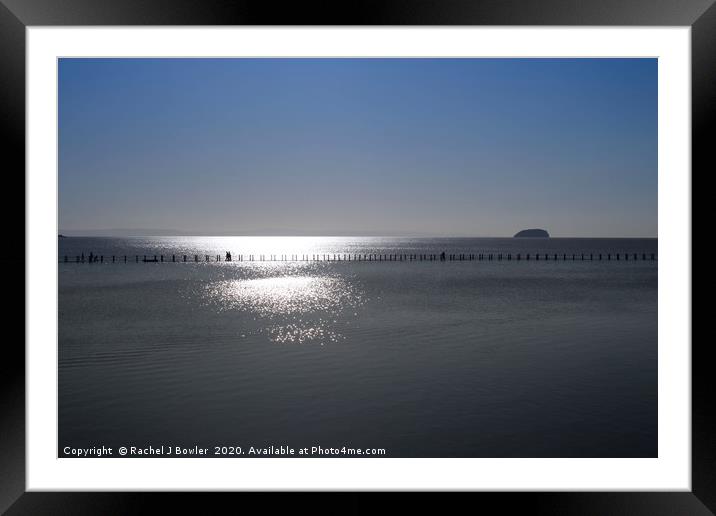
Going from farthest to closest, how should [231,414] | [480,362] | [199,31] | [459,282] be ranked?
[459,282] → [480,362] → [231,414] → [199,31]

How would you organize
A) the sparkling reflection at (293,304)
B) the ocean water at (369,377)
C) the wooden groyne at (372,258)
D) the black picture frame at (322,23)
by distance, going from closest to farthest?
the black picture frame at (322,23)
the ocean water at (369,377)
the sparkling reflection at (293,304)
the wooden groyne at (372,258)

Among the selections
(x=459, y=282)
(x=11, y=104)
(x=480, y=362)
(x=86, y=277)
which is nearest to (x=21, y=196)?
(x=11, y=104)

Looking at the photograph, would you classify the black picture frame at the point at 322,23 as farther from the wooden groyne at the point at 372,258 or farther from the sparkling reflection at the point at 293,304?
the wooden groyne at the point at 372,258

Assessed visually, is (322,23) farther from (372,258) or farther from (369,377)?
(372,258)

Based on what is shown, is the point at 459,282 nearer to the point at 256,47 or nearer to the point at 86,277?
the point at 86,277

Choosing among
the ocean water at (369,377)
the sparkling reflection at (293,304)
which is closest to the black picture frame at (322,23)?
the ocean water at (369,377)

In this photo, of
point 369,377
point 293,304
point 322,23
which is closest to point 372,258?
point 293,304
